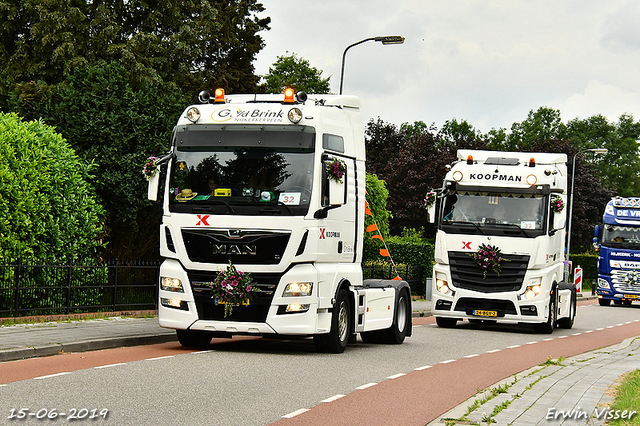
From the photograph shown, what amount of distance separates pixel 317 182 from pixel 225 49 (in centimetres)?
3025

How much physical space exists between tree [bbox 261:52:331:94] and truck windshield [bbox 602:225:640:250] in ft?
96.9

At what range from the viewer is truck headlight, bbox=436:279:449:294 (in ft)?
67.4

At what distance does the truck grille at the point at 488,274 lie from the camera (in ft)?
65.2

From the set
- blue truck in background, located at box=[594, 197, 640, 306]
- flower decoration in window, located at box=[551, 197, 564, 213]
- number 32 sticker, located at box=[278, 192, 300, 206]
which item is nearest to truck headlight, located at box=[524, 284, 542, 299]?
flower decoration in window, located at box=[551, 197, 564, 213]

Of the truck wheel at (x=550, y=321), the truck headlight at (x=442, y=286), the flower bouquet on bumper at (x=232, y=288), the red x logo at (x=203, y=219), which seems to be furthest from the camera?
the truck wheel at (x=550, y=321)

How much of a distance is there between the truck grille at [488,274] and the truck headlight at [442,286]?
218 mm

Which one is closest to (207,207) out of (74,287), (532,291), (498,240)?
(74,287)

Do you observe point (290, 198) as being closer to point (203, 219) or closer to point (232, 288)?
point (203, 219)

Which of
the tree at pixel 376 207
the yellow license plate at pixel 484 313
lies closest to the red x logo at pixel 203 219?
the yellow license plate at pixel 484 313

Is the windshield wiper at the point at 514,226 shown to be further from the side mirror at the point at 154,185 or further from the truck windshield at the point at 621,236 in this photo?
the truck windshield at the point at 621,236

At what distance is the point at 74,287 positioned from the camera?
1806 centimetres

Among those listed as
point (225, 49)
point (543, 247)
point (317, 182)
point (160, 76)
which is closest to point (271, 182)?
point (317, 182)

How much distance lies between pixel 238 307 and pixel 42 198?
6908mm

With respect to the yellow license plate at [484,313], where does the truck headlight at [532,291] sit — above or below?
above
